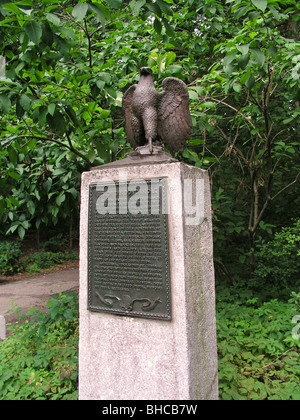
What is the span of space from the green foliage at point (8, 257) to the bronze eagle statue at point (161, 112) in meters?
7.47

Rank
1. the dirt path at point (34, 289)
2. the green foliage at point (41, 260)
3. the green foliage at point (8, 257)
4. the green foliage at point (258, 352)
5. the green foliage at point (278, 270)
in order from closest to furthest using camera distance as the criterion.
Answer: the green foliage at point (258, 352), the green foliage at point (278, 270), the dirt path at point (34, 289), the green foliage at point (8, 257), the green foliage at point (41, 260)

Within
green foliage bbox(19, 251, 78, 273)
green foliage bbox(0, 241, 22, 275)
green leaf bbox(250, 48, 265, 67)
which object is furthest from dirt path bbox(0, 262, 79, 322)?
green leaf bbox(250, 48, 265, 67)

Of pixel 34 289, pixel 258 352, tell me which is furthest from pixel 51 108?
pixel 34 289

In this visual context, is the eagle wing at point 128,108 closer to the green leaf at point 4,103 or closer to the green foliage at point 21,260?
the green leaf at point 4,103

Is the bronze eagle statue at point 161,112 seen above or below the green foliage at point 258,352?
above

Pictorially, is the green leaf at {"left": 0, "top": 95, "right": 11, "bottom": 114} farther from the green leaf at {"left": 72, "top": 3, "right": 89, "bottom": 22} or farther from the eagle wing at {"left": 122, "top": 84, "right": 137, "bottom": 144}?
the eagle wing at {"left": 122, "top": 84, "right": 137, "bottom": 144}

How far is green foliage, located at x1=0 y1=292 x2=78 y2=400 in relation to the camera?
2.60 meters

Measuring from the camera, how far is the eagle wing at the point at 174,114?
2.15m

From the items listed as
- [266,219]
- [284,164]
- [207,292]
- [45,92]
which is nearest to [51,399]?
[207,292]

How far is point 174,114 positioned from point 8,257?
7.84 meters

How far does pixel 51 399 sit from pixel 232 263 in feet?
10.6

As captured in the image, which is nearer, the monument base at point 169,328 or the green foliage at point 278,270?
the monument base at point 169,328

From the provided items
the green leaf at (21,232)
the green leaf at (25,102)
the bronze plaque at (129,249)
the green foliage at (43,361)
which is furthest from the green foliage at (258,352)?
the green leaf at (25,102)

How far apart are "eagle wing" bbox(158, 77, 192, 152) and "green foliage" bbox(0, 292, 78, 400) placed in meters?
2.07
